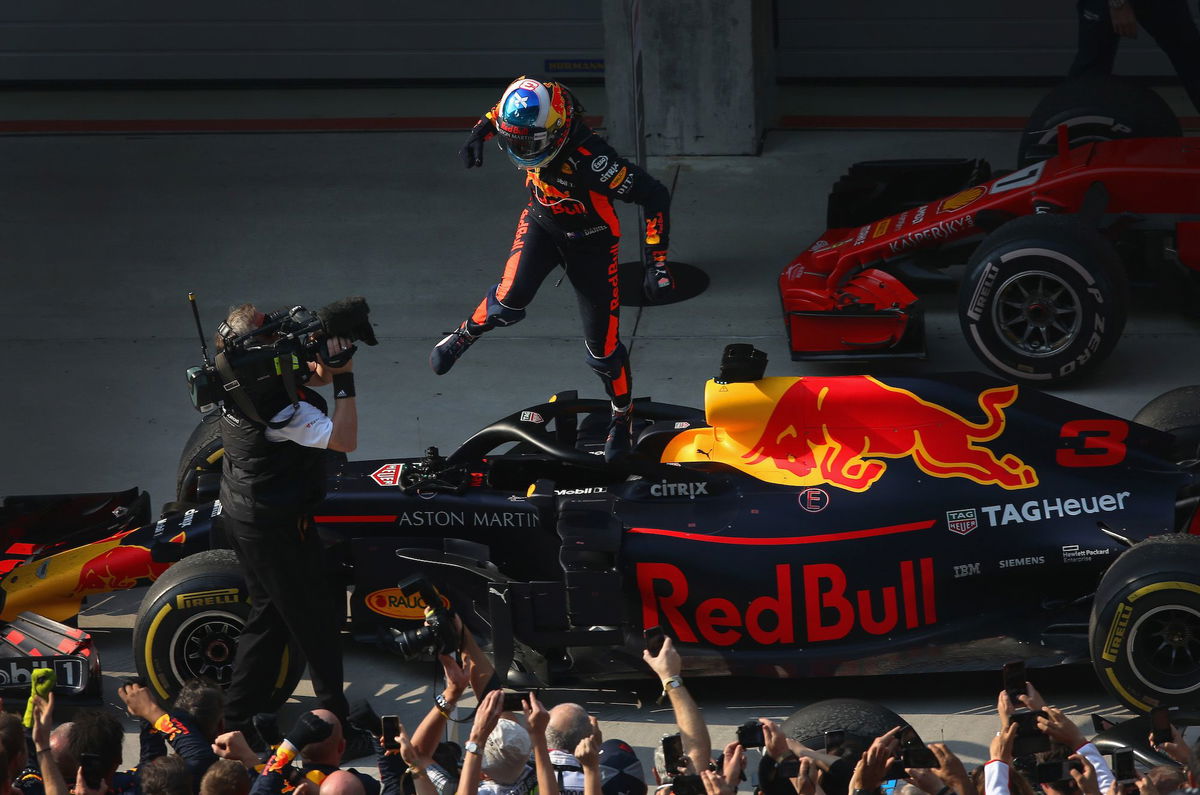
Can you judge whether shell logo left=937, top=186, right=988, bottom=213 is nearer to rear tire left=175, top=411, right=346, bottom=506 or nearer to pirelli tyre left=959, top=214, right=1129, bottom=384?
pirelli tyre left=959, top=214, right=1129, bottom=384

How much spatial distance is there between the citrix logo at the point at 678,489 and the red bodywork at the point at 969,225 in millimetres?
2673

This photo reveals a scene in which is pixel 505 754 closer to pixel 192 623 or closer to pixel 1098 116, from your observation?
pixel 192 623

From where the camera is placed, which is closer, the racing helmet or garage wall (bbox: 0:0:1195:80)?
the racing helmet

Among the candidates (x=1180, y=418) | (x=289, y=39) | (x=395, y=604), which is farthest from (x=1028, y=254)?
(x=289, y=39)

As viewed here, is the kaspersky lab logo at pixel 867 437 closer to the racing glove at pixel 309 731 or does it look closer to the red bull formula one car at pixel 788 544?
the red bull formula one car at pixel 788 544

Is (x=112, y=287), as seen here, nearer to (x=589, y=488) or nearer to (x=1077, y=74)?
(x=589, y=488)

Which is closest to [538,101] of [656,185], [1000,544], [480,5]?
[656,185]

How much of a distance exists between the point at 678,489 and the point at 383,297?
15.2 feet

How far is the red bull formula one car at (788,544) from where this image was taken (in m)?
6.62

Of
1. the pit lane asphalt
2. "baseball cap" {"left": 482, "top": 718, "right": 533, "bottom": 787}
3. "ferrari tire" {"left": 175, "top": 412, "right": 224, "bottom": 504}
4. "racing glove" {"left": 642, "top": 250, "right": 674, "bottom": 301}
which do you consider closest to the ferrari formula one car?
the pit lane asphalt

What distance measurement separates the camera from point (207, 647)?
6.79 m

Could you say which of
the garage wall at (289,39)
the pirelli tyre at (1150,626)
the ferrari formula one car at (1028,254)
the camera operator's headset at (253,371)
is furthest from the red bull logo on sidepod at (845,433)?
the garage wall at (289,39)

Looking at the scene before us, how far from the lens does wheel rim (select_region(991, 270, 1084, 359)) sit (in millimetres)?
8961

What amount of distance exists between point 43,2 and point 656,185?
8968 millimetres
